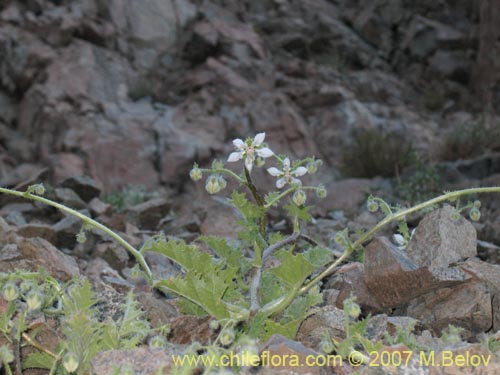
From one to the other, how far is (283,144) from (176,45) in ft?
9.54

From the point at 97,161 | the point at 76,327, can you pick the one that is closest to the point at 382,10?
the point at 97,161

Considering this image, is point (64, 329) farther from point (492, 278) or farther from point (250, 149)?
point (492, 278)

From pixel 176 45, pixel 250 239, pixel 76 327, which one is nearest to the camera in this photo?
pixel 76 327

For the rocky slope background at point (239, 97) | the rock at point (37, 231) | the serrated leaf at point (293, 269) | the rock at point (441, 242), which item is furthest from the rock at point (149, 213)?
the serrated leaf at point (293, 269)

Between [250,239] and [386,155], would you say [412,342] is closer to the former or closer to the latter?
[250,239]

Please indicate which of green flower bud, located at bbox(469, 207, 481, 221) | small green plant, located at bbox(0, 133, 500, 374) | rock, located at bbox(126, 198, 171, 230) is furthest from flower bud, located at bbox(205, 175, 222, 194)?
rock, located at bbox(126, 198, 171, 230)

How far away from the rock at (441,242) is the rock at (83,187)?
2694 millimetres

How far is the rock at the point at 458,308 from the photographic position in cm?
226

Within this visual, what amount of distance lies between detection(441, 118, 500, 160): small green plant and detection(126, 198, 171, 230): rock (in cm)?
445

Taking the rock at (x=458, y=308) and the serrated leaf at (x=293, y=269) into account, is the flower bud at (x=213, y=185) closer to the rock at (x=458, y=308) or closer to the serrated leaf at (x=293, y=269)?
the serrated leaf at (x=293, y=269)

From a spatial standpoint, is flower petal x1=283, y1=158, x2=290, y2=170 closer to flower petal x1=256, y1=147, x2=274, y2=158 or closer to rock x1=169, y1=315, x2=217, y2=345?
flower petal x1=256, y1=147, x2=274, y2=158

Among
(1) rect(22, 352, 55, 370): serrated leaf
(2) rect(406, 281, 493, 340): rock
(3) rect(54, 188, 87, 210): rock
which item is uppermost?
(1) rect(22, 352, 55, 370): serrated leaf

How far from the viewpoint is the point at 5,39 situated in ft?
28.8

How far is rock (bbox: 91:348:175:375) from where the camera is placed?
65.3 inches
